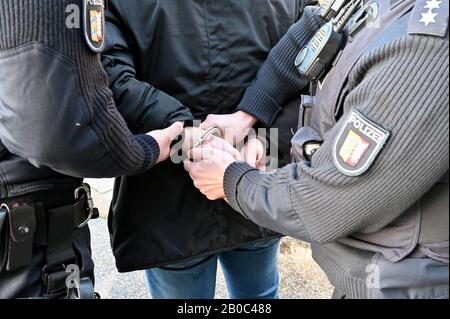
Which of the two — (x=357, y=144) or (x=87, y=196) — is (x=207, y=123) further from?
(x=357, y=144)

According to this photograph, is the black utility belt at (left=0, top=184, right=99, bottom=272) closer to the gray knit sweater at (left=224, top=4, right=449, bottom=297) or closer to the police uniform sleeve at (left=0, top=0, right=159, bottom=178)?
the police uniform sleeve at (left=0, top=0, right=159, bottom=178)

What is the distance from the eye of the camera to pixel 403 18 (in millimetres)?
725

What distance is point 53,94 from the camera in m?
0.77

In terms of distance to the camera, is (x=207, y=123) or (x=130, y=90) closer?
(x=130, y=90)

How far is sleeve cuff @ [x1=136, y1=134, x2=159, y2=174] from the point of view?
3.34ft

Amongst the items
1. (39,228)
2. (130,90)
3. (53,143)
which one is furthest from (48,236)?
(130,90)

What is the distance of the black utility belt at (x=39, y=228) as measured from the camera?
3.02 ft

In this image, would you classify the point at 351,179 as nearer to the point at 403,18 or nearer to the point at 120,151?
the point at 403,18

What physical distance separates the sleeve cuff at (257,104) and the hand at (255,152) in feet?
0.20

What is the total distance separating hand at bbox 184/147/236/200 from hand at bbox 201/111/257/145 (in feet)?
0.27

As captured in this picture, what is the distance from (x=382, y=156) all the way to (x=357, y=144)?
0.14 feet

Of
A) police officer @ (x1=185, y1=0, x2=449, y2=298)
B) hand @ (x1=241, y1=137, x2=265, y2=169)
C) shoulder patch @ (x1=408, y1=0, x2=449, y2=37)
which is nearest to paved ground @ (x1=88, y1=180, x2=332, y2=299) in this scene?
hand @ (x1=241, y1=137, x2=265, y2=169)

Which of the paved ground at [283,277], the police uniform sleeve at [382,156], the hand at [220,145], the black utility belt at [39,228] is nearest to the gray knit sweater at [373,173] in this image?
the police uniform sleeve at [382,156]

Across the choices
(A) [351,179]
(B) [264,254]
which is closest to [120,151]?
(A) [351,179]
